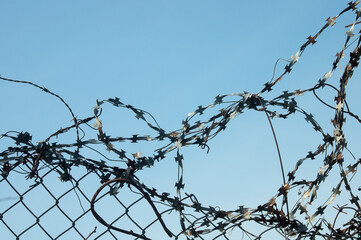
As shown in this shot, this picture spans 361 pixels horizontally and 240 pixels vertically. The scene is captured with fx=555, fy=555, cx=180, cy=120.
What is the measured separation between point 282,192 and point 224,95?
46 centimetres

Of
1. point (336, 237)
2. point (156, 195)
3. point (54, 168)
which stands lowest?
point (336, 237)

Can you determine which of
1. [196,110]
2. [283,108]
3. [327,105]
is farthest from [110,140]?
[327,105]

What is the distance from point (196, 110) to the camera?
2279 millimetres

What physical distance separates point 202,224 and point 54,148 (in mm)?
683

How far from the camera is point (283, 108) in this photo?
2230 millimetres

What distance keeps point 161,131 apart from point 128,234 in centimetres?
43

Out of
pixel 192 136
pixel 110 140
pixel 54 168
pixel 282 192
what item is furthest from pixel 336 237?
pixel 54 168

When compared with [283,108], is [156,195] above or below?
below

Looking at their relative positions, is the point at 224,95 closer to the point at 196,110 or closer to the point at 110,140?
the point at 196,110

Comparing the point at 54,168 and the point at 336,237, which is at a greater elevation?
the point at 54,168

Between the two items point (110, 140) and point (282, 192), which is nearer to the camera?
point (282, 192)

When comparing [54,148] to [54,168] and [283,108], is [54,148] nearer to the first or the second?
[54,168]

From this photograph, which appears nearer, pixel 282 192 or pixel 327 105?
pixel 282 192

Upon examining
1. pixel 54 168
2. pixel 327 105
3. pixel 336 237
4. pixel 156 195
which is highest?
pixel 327 105
